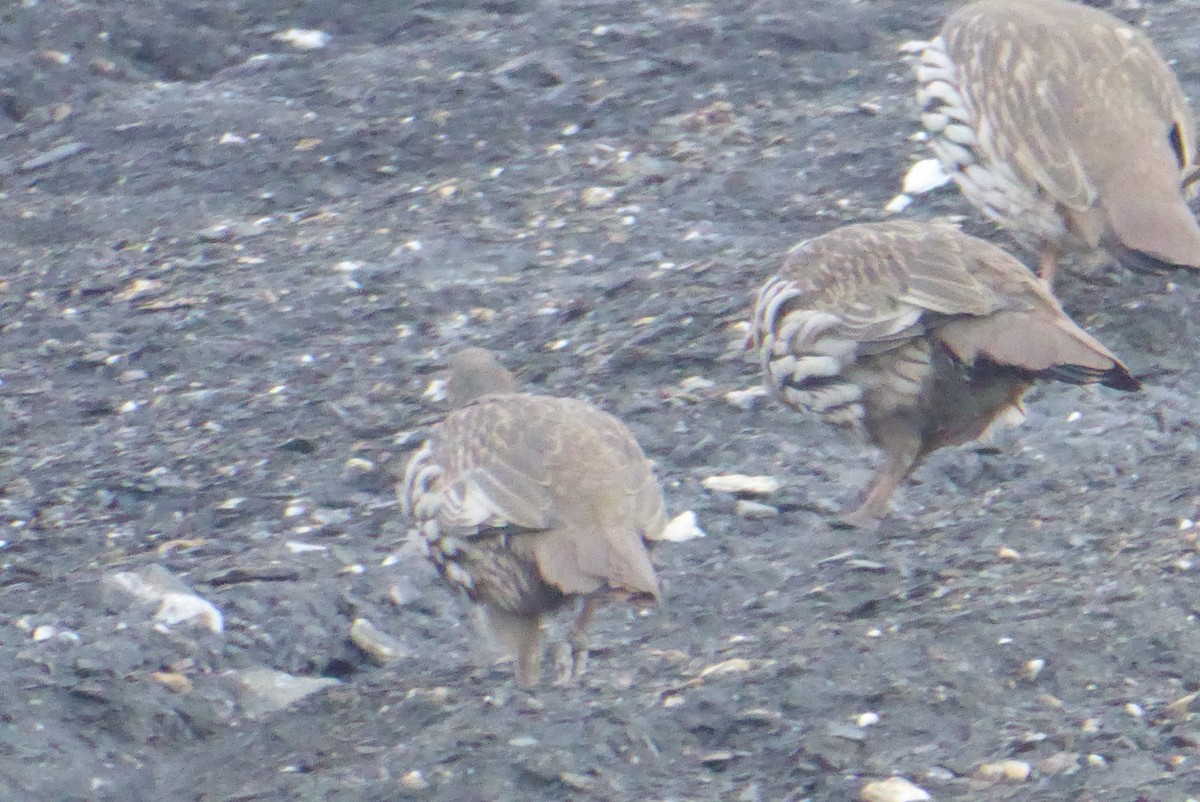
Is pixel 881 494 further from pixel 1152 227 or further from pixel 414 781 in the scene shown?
pixel 414 781

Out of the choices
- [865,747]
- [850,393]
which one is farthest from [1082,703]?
[850,393]

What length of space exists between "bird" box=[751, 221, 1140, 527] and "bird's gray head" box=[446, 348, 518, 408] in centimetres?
94

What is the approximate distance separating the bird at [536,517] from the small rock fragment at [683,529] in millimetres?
637

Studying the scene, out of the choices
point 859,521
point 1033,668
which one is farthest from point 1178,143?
point 1033,668

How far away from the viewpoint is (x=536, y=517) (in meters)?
5.54

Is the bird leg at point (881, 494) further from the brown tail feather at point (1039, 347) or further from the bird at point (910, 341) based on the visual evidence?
the brown tail feather at point (1039, 347)

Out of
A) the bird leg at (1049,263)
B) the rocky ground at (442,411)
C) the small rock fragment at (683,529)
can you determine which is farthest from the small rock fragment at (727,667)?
the bird leg at (1049,263)

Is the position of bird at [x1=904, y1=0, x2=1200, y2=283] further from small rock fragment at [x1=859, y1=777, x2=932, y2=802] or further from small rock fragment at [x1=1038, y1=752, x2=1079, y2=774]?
small rock fragment at [x1=859, y1=777, x2=932, y2=802]

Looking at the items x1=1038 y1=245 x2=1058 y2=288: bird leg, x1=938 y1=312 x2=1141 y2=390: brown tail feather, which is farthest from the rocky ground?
x1=938 y1=312 x2=1141 y2=390: brown tail feather

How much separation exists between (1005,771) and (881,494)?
187 cm

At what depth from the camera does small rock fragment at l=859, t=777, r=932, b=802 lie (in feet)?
15.6

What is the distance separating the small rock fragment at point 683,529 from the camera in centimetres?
659

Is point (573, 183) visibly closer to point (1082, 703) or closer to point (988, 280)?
point (988, 280)

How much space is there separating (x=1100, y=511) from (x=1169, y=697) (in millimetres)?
1357
